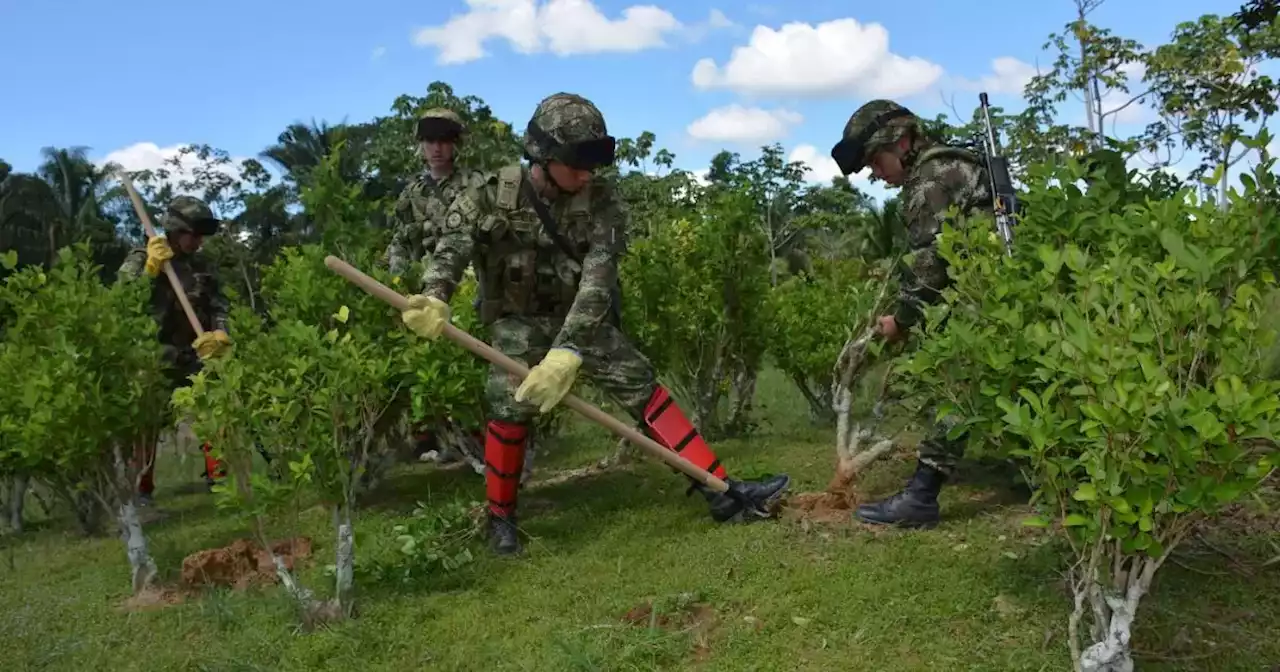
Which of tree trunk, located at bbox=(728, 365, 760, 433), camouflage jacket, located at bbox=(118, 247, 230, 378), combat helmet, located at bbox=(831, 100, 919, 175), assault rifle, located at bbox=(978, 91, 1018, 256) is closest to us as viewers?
assault rifle, located at bbox=(978, 91, 1018, 256)

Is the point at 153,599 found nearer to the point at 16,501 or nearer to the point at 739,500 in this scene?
the point at 739,500

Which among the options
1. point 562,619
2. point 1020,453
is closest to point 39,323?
point 562,619

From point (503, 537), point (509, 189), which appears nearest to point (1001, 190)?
point (509, 189)

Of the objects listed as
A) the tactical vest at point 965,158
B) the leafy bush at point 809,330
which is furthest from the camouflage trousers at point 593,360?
the leafy bush at point 809,330

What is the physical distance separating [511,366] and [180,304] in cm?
411

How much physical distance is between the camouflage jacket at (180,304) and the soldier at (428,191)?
151 centimetres

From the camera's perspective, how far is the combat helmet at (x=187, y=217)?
256 inches

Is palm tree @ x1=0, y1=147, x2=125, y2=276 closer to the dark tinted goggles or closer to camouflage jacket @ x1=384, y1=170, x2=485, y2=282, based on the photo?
camouflage jacket @ x1=384, y1=170, x2=485, y2=282

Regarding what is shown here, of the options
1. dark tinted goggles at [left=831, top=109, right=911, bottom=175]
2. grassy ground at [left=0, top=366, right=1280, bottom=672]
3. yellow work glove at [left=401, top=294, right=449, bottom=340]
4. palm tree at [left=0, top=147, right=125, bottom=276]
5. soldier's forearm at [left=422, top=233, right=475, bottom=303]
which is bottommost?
grassy ground at [left=0, top=366, right=1280, bottom=672]

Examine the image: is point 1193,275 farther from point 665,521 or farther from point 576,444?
point 576,444

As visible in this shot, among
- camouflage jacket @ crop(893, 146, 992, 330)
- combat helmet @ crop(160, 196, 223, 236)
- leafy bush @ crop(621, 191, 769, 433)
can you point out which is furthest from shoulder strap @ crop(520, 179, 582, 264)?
combat helmet @ crop(160, 196, 223, 236)

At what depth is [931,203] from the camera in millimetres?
4180

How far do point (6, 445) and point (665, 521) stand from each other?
4.02 m

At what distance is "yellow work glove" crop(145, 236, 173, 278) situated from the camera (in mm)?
6129
